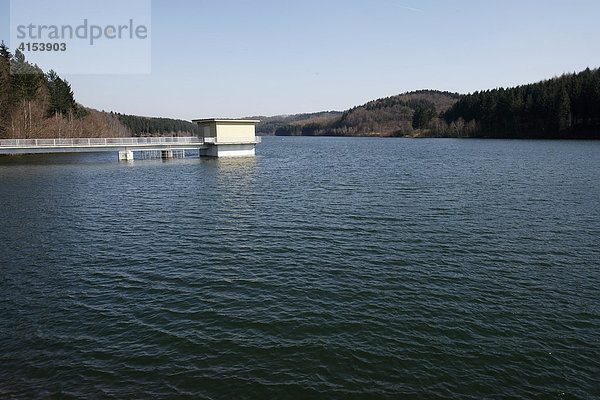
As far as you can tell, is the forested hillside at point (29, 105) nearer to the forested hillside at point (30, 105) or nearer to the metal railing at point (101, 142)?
the forested hillside at point (30, 105)

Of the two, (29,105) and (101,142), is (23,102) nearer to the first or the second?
(29,105)

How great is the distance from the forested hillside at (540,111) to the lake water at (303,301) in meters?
105

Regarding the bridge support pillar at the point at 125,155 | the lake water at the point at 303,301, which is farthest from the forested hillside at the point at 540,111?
the bridge support pillar at the point at 125,155

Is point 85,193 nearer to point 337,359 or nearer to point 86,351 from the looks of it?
point 86,351

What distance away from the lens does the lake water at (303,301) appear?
28.8 feet

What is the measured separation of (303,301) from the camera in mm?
12461

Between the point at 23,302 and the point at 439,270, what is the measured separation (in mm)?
14405

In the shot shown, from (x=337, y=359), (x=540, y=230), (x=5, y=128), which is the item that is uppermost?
(x=5, y=128)

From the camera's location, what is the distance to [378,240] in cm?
1867

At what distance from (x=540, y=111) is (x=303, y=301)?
13317cm

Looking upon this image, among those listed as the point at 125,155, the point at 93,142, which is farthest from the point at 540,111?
the point at 93,142

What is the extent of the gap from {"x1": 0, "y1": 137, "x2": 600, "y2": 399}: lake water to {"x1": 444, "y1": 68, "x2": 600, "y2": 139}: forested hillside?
105219 millimetres

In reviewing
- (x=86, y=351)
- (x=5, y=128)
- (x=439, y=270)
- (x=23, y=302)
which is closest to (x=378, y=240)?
(x=439, y=270)

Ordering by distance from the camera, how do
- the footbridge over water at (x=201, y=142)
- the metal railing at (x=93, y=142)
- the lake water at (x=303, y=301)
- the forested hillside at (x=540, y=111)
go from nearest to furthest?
the lake water at (x=303, y=301) → the metal railing at (x=93, y=142) → the footbridge over water at (x=201, y=142) → the forested hillside at (x=540, y=111)
